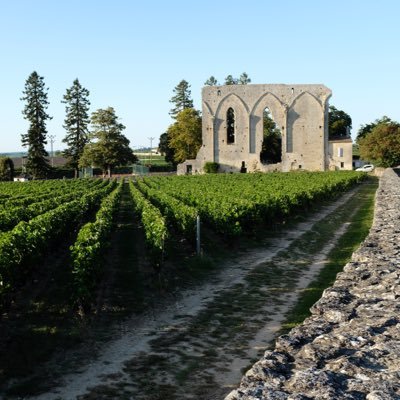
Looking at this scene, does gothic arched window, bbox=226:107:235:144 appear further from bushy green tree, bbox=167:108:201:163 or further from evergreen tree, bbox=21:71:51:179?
evergreen tree, bbox=21:71:51:179

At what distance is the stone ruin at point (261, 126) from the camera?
7231cm

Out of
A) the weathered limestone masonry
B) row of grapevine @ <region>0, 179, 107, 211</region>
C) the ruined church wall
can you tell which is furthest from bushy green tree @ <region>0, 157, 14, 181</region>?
the weathered limestone masonry

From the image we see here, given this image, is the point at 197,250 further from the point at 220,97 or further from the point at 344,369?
the point at 220,97

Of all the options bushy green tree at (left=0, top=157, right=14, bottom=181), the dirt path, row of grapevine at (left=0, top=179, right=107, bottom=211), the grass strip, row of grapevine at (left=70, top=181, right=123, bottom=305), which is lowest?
the dirt path

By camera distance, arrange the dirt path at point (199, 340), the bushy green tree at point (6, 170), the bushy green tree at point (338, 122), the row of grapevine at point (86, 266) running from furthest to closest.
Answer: the bushy green tree at point (338, 122), the bushy green tree at point (6, 170), the row of grapevine at point (86, 266), the dirt path at point (199, 340)

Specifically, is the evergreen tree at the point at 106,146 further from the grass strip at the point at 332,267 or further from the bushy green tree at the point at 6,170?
the grass strip at the point at 332,267

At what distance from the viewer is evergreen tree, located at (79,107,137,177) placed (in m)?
81.9

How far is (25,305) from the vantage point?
1056 centimetres

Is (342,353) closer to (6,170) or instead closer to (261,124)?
(261,124)

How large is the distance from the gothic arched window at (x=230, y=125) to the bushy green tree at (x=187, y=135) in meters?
6.74

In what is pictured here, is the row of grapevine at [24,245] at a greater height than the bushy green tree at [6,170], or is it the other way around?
the bushy green tree at [6,170]

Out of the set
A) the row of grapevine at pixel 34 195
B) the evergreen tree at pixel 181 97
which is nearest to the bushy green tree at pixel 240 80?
the evergreen tree at pixel 181 97

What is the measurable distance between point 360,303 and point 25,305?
7.16 meters

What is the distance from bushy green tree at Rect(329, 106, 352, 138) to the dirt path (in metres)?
86.6
